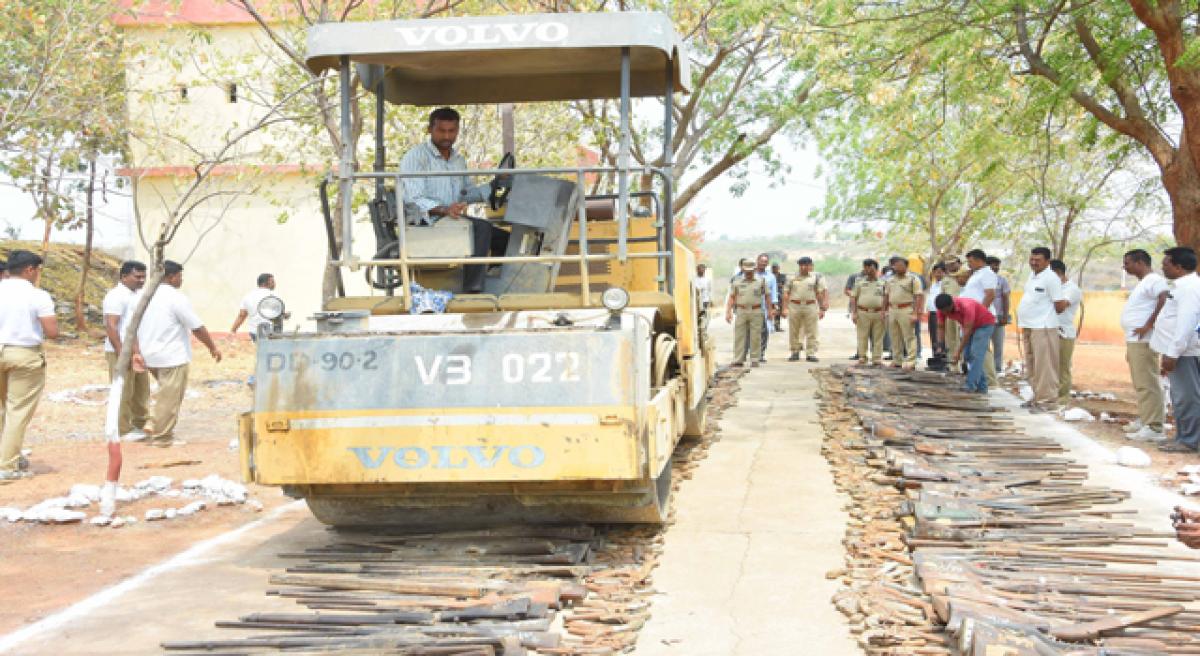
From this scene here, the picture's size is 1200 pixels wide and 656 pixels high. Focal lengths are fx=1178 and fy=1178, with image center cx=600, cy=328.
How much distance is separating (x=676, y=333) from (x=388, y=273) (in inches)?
72.5

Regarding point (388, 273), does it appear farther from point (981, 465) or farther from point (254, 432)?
point (981, 465)

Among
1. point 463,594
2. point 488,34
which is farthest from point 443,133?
point 463,594

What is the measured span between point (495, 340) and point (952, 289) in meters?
12.0

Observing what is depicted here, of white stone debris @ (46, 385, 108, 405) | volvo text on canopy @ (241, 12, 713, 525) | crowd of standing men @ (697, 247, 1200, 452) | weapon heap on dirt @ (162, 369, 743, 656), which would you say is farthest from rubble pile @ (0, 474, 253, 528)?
crowd of standing men @ (697, 247, 1200, 452)

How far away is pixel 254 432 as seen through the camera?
231 inches

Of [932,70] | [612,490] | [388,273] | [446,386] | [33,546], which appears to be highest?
[932,70]

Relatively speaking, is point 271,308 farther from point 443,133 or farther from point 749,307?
point 749,307

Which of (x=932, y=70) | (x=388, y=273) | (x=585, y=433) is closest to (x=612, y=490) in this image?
(x=585, y=433)

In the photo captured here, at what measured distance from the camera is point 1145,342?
10266 millimetres

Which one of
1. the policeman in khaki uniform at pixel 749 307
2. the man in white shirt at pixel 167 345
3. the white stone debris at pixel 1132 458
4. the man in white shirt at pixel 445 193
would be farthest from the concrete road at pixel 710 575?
the policeman in khaki uniform at pixel 749 307

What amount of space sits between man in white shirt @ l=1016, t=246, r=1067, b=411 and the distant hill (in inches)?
698

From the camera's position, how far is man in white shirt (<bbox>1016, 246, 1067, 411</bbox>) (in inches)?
489

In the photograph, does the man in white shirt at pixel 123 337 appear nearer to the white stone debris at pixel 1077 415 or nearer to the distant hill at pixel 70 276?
the white stone debris at pixel 1077 415

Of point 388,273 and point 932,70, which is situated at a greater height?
point 932,70
